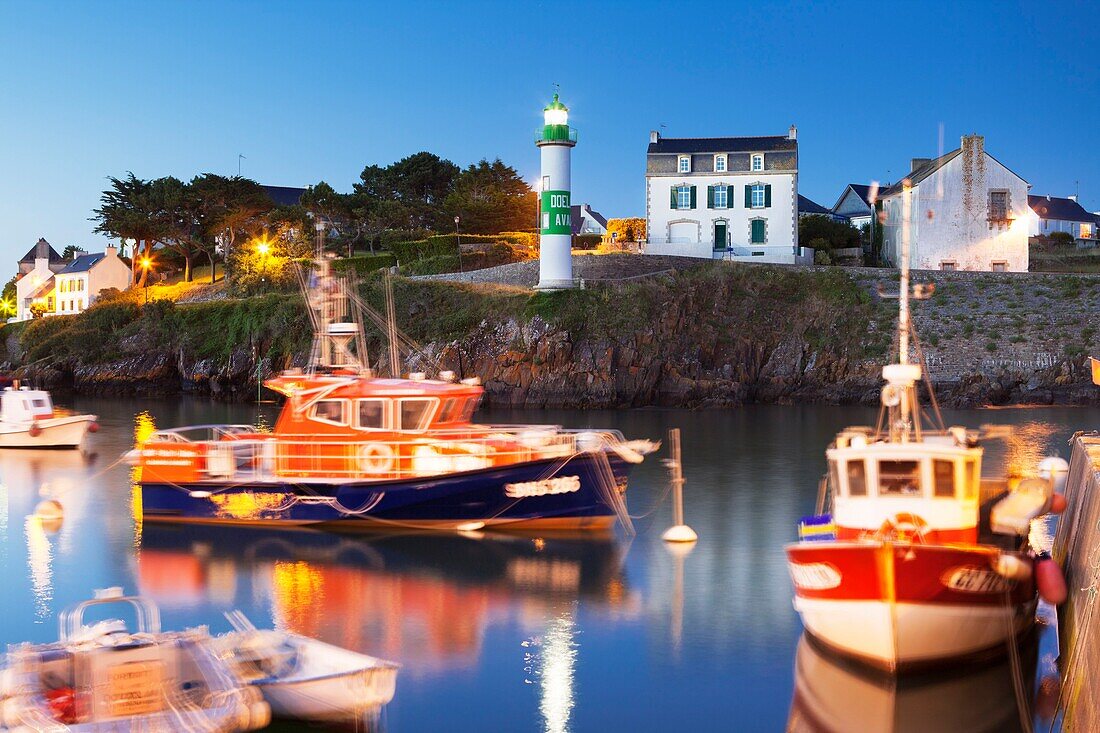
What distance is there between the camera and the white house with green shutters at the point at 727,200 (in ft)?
178

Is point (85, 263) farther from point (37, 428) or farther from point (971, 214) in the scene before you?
point (971, 214)

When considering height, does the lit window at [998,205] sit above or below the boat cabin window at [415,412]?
above

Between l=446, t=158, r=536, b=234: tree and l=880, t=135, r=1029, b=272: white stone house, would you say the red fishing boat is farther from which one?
l=446, t=158, r=536, b=234: tree

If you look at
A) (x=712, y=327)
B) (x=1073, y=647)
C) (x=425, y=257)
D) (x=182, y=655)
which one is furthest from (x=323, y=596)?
(x=425, y=257)

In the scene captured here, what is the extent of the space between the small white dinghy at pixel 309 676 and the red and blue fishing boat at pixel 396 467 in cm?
895

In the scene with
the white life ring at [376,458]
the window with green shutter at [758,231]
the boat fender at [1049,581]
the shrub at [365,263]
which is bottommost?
the boat fender at [1049,581]

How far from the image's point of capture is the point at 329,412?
21016mm

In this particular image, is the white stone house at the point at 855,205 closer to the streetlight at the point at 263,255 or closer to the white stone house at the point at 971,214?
the white stone house at the point at 971,214

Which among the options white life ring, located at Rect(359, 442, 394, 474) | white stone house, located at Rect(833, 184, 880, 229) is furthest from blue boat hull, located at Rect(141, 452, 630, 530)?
white stone house, located at Rect(833, 184, 880, 229)

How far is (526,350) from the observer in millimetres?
48219

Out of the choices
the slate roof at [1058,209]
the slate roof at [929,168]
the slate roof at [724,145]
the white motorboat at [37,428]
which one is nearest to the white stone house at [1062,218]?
the slate roof at [1058,209]

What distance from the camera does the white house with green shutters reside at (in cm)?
5422

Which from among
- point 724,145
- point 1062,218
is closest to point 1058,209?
point 1062,218

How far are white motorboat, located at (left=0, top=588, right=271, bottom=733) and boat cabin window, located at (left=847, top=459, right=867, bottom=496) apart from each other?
707cm
